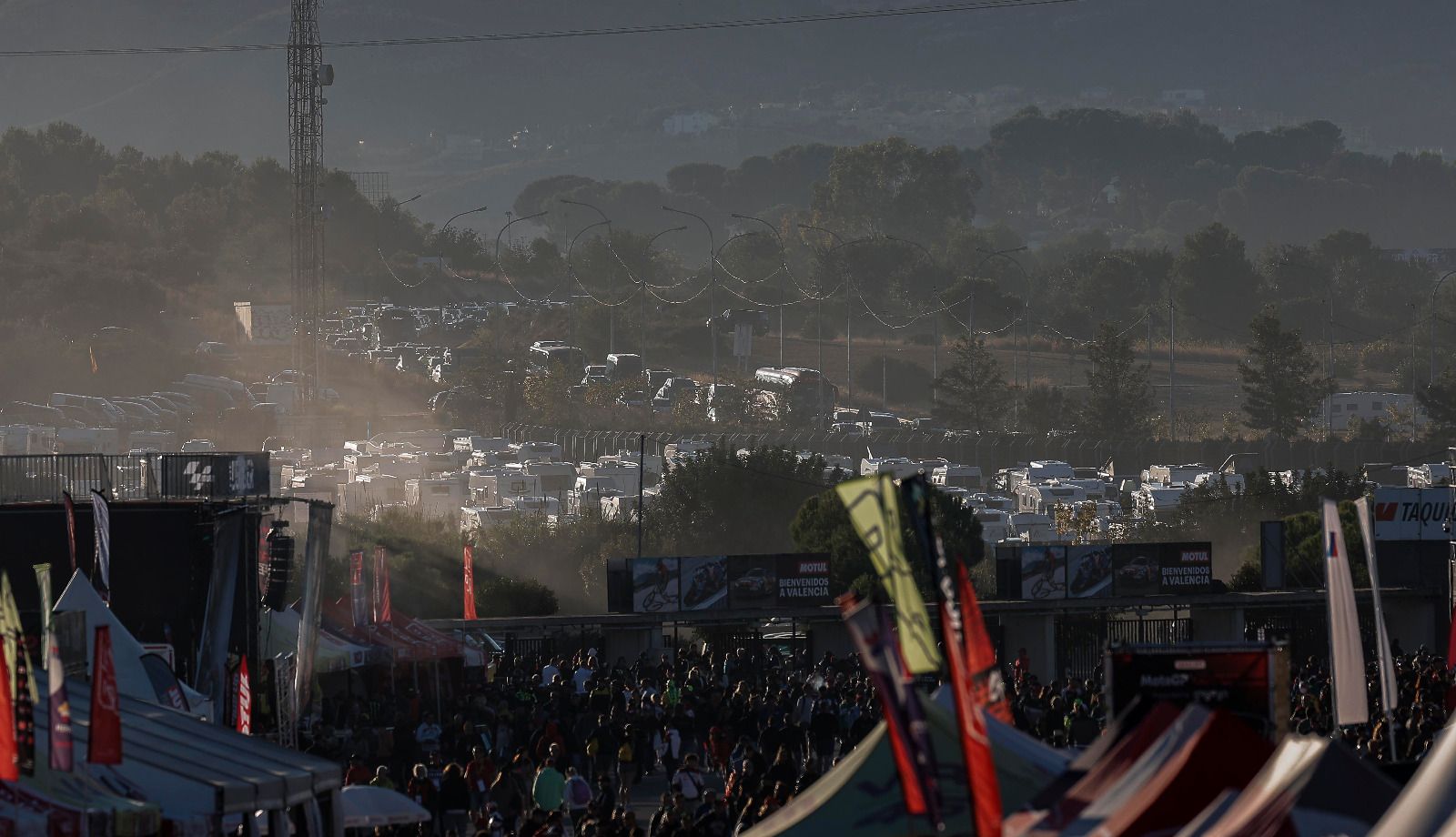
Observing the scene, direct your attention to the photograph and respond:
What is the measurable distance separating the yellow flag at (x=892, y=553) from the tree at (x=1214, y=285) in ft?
511

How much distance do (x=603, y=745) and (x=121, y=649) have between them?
191 inches

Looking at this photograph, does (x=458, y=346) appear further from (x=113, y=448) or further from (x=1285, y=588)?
(x=1285, y=588)

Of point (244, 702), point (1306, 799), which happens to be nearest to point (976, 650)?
point (1306, 799)

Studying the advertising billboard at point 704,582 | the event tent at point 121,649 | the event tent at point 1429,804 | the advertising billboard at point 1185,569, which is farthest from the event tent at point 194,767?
the advertising billboard at point 1185,569

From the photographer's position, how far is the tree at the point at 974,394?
110000mm

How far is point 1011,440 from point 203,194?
105 m

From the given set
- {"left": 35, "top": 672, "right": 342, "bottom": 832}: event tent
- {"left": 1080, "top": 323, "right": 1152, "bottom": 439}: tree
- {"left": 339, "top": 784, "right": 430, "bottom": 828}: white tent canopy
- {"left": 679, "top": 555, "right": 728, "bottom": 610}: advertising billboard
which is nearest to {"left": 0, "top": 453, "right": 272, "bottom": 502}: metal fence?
{"left": 339, "top": 784, "right": 430, "bottom": 828}: white tent canopy

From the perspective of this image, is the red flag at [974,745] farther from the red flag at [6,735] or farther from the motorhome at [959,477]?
the motorhome at [959,477]

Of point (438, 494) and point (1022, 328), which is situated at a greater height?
point (1022, 328)

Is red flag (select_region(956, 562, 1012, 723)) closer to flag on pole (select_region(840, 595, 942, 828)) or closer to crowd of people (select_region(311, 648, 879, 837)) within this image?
flag on pole (select_region(840, 595, 942, 828))

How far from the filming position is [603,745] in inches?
843

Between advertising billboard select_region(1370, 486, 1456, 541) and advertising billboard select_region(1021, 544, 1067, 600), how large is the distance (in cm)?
645

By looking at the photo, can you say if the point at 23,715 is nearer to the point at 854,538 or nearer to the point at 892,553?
the point at 892,553

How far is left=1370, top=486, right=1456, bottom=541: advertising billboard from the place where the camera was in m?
40.5
